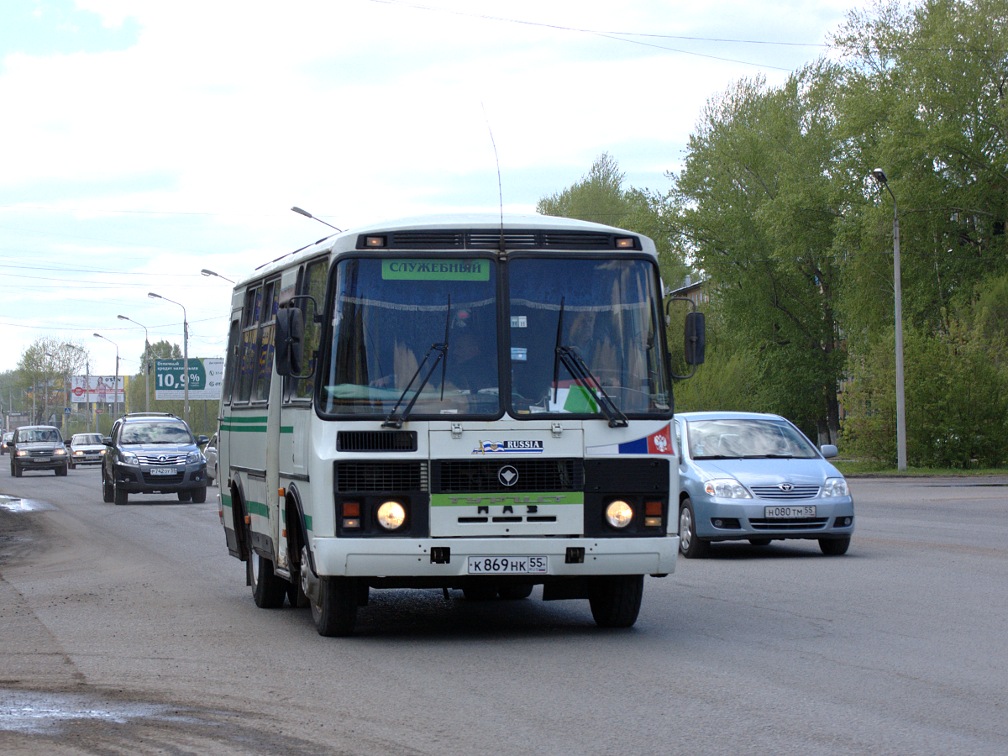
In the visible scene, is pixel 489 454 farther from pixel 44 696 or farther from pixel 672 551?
pixel 44 696

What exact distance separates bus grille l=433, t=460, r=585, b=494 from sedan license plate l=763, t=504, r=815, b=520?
22.6 ft

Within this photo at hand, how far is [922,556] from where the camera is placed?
1706 centimetres

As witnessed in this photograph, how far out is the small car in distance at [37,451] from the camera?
5966cm

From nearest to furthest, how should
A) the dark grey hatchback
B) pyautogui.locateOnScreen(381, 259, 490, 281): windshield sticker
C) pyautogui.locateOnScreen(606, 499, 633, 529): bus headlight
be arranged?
1. pyautogui.locateOnScreen(606, 499, 633, 529): bus headlight
2. pyautogui.locateOnScreen(381, 259, 490, 281): windshield sticker
3. the dark grey hatchback

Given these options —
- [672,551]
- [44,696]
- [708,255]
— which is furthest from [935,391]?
[44,696]

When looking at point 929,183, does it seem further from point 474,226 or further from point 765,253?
point 474,226

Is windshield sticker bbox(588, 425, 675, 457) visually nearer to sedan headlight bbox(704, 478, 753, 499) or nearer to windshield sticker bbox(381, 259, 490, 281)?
windshield sticker bbox(381, 259, 490, 281)

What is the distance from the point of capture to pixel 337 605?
10742 mm

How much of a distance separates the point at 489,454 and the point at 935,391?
3855 centimetres

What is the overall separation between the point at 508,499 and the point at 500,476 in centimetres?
16

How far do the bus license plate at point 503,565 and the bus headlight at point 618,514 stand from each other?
57cm

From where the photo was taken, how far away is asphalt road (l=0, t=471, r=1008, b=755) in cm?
709

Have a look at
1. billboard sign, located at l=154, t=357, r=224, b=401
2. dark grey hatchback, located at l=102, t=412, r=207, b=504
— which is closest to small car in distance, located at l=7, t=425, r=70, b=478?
dark grey hatchback, located at l=102, t=412, r=207, b=504

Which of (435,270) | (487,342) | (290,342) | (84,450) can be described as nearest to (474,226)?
(435,270)
